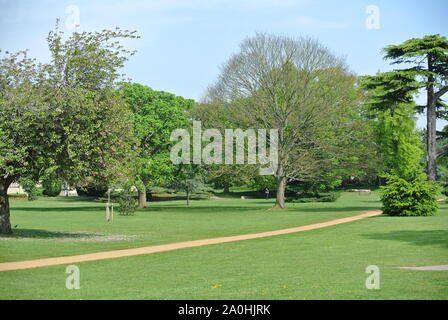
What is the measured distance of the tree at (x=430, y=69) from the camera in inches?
1574

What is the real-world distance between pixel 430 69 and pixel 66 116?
29.1 m

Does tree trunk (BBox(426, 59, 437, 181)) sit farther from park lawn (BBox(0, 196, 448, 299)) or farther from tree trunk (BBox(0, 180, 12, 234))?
tree trunk (BBox(0, 180, 12, 234))

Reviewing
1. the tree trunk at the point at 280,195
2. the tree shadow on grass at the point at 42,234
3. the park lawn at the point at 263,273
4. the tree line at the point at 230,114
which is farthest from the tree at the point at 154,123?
the park lawn at the point at 263,273

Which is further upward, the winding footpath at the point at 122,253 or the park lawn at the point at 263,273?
the park lawn at the point at 263,273

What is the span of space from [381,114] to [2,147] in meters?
60.0

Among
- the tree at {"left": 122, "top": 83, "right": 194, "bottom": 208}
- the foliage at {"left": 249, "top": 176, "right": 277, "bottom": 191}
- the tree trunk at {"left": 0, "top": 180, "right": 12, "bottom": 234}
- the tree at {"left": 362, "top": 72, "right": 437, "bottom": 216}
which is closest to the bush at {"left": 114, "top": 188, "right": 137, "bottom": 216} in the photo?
the tree at {"left": 122, "top": 83, "right": 194, "bottom": 208}

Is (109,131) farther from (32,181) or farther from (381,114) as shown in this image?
(381,114)

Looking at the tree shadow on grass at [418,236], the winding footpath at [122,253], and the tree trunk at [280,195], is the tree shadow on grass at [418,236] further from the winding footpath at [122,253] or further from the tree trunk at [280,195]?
the tree trunk at [280,195]

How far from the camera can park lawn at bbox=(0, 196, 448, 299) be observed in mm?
10586

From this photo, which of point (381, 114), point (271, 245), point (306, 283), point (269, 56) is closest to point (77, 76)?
point (271, 245)

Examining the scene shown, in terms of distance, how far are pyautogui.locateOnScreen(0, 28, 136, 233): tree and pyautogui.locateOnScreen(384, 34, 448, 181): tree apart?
2422 cm

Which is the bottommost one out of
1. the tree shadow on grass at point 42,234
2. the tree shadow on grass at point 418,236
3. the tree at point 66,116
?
the tree shadow on grass at point 42,234

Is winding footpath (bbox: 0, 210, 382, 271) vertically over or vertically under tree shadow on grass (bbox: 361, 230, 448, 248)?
under

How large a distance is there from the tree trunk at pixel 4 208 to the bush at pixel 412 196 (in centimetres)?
2241
